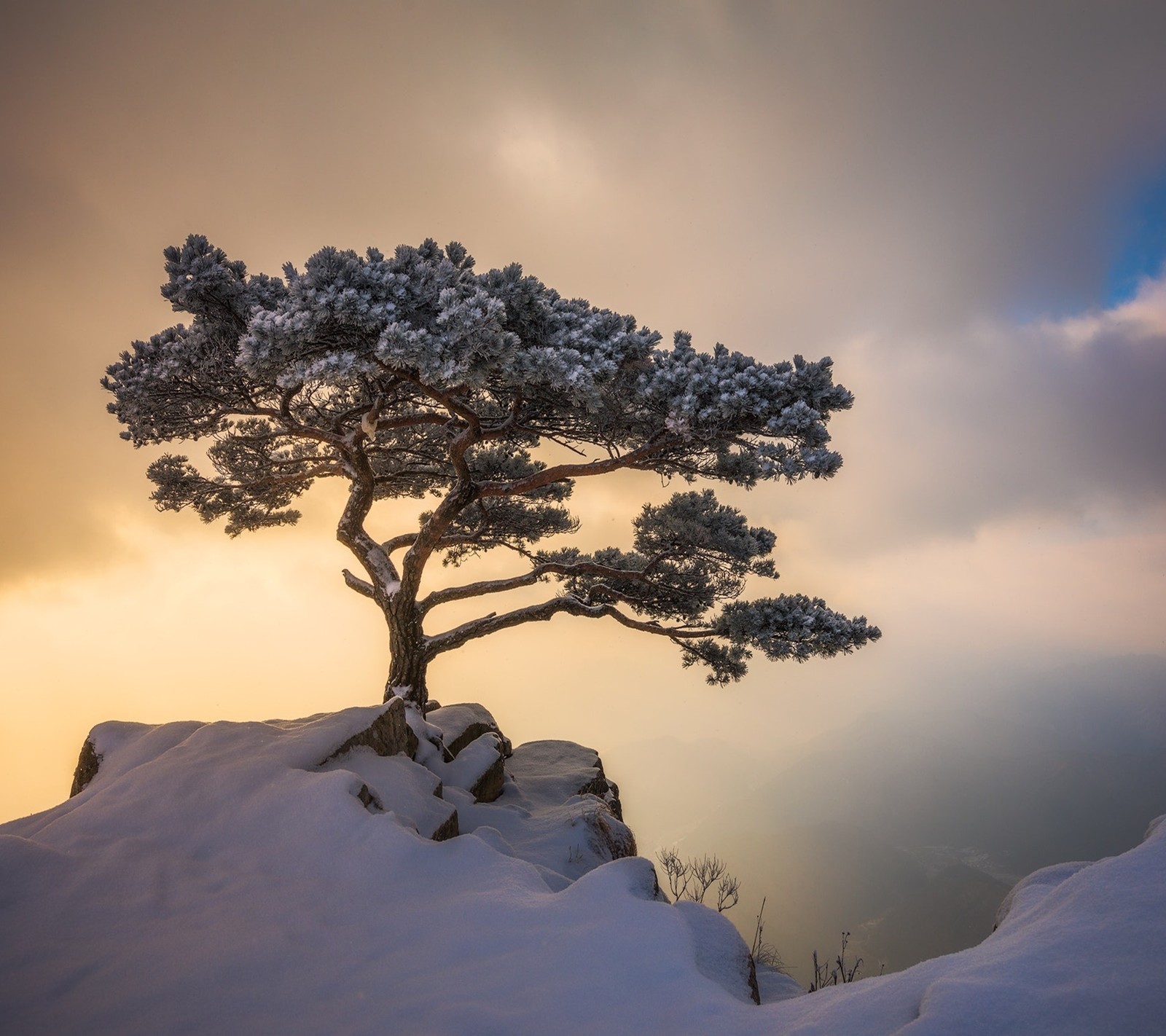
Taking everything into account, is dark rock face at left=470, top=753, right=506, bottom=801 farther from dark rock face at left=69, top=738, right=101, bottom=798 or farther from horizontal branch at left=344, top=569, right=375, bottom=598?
dark rock face at left=69, top=738, right=101, bottom=798

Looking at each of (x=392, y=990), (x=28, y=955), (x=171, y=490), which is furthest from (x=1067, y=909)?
(x=171, y=490)

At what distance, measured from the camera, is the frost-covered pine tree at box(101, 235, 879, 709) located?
299 inches

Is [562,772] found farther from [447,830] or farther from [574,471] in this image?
[574,471]

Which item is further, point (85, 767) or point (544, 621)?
point (544, 621)

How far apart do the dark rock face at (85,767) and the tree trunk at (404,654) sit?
498cm

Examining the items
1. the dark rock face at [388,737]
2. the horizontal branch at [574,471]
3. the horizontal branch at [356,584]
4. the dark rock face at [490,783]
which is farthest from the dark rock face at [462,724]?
the horizontal branch at [574,471]

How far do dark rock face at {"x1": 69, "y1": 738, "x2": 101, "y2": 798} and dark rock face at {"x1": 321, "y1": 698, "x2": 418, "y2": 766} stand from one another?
10.5ft

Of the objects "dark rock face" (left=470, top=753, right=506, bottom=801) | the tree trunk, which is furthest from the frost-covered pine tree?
"dark rock face" (left=470, top=753, right=506, bottom=801)

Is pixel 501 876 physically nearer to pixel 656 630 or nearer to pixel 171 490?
pixel 656 630

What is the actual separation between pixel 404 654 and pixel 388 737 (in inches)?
146

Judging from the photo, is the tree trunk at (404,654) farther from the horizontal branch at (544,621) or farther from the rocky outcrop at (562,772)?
the rocky outcrop at (562,772)

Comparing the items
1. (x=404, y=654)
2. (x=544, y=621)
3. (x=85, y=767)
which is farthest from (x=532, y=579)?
(x=85, y=767)

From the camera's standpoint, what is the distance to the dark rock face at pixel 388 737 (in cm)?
764

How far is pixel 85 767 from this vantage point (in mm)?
7543
